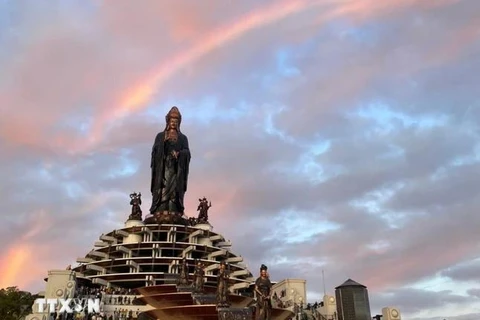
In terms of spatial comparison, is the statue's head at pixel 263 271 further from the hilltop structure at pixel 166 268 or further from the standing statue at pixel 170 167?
the standing statue at pixel 170 167

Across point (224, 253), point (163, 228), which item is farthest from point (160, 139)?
point (224, 253)

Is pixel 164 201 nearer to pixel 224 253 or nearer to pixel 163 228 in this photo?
pixel 163 228

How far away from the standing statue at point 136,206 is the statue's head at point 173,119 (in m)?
11.0

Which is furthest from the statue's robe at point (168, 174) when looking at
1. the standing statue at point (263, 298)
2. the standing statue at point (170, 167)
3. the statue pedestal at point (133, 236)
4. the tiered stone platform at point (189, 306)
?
the standing statue at point (263, 298)

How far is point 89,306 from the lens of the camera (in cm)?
3088

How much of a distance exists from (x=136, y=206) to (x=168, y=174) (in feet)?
23.5

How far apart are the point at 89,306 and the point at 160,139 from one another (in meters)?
35.4

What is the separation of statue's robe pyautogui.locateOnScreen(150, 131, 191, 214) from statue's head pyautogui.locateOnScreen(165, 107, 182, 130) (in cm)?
140

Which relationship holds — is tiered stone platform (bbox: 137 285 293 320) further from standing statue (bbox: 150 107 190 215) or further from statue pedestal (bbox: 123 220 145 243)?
standing statue (bbox: 150 107 190 215)

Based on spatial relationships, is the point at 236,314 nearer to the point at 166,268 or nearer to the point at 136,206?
the point at 166,268

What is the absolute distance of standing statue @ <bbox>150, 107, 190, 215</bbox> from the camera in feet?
199

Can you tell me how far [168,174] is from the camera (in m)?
62.6

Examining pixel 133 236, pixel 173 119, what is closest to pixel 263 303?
pixel 133 236

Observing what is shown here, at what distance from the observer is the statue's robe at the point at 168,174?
60.8m
